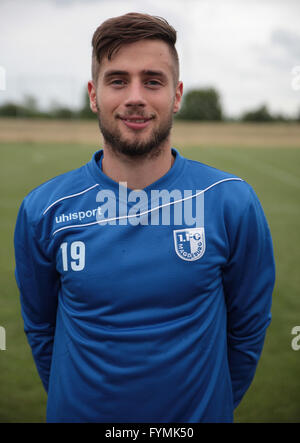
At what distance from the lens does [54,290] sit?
5.38 feet

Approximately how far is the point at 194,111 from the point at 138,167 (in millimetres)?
41636

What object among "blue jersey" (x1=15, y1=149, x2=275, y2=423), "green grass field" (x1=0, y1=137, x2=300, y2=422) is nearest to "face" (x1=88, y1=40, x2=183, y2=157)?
"blue jersey" (x1=15, y1=149, x2=275, y2=423)

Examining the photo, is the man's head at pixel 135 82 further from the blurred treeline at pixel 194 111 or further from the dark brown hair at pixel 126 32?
the blurred treeline at pixel 194 111

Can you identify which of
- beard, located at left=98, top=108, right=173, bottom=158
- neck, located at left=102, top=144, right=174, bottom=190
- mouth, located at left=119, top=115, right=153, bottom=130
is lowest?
neck, located at left=102, top=144, right=174, bottom=190

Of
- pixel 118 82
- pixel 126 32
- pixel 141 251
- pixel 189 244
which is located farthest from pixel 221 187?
pixel 126 32

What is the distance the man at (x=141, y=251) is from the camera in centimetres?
138

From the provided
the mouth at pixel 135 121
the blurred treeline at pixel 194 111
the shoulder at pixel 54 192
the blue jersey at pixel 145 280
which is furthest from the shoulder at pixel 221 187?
the blurred treeline at pixel 194 111

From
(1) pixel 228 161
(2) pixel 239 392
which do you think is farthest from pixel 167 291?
(1) pixel 228 161

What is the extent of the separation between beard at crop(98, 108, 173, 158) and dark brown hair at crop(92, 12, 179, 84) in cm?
21

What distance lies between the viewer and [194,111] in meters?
41.5

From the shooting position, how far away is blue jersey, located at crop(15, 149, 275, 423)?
1384mm

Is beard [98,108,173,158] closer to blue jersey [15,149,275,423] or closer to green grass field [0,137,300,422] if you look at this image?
blue jersey [15,149,275,423]

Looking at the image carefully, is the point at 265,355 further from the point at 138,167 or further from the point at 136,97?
the point at 136,97

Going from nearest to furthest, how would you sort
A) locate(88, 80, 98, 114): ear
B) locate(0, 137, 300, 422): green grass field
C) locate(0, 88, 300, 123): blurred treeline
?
A: locate(88, 80, 98, 114): ear → locate(0, 137, 300, 422): green grass field → locate(0, 88, 300, 123): blurred treeline
